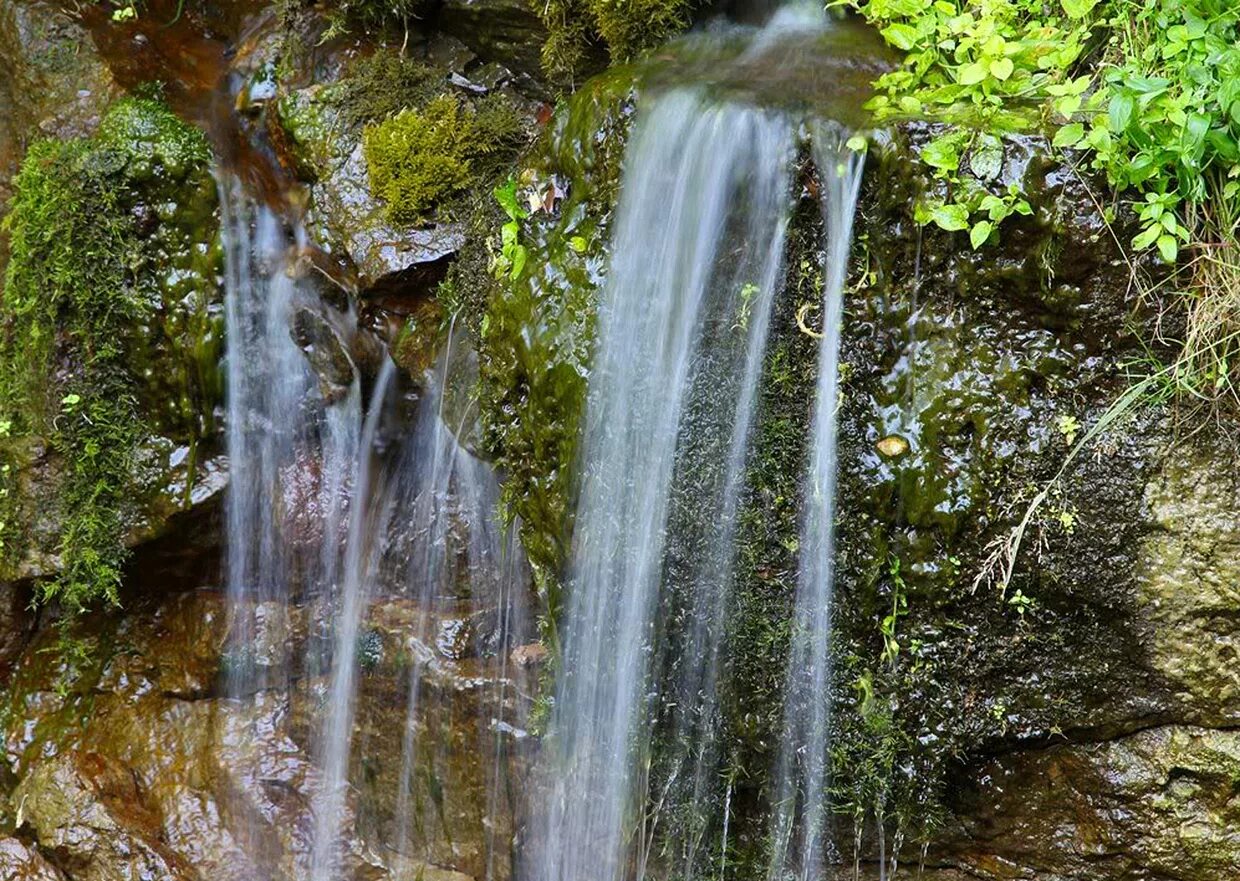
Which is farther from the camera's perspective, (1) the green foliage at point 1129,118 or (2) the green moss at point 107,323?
(2) the green moss at point 107,323

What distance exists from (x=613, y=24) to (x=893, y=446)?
190 cm

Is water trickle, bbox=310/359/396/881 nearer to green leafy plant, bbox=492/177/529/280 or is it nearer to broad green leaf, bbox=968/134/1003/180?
green leafy plant, bbox=492/177/529/280

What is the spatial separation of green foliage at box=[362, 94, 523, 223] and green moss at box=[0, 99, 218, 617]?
0.90 meters

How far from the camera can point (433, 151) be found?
3.89m

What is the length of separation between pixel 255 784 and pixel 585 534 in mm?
2422

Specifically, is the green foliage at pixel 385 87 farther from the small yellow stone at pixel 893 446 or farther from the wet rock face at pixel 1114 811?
the wet rock face at pixel 1114 811

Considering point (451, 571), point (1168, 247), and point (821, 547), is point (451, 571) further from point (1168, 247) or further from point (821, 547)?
point (1168, 247)

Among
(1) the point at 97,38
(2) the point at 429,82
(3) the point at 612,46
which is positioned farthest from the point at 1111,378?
(1) the point at 97,38

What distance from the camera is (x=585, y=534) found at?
9.94ft

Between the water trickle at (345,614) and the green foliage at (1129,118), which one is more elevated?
the green foliage at (1129,118)

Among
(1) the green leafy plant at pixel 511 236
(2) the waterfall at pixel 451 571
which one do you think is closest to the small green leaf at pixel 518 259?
(1) the green leafy plant at pixel 511 236

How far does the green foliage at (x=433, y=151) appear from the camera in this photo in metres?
3.85

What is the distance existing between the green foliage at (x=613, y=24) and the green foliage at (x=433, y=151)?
38 cm

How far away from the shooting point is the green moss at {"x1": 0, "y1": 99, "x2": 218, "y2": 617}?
4195 mm
